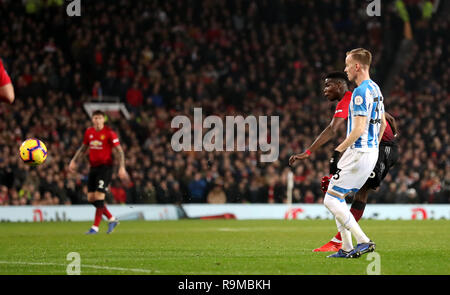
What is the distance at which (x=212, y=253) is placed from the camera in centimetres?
1044

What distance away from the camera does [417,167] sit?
24938 mm

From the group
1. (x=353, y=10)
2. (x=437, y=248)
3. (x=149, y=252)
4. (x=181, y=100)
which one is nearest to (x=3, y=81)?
(x=149, y=252)

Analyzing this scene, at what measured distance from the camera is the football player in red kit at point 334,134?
34.4ft

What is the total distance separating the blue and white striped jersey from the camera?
9.12 metres

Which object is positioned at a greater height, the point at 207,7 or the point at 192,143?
the point at 207,7

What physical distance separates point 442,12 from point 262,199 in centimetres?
1252

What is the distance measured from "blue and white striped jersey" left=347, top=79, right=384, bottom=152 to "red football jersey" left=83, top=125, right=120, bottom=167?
284 inches

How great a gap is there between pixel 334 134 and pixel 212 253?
7.17ft

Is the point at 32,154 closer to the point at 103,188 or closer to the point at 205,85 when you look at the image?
the point at 103,188

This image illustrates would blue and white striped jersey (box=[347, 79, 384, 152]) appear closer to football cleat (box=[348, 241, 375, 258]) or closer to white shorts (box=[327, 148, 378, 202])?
white shorts (box=[327, 148, 378, 202])

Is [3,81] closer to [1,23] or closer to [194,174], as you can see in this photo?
Result: [194,174]

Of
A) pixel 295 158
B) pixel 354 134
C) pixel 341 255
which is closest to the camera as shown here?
pixel 354 134

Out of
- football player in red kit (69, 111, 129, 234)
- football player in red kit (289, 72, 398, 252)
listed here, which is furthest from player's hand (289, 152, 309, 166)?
football player in red kit (69, 111, 129, 234)

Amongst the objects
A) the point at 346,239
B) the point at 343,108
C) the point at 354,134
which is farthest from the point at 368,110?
the point at 346,239
